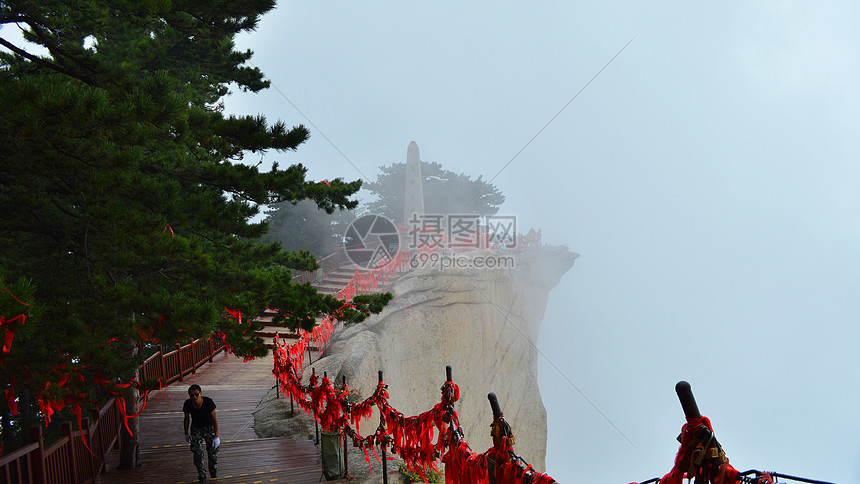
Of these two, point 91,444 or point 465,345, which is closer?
point 91,444

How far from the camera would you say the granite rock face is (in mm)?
16172

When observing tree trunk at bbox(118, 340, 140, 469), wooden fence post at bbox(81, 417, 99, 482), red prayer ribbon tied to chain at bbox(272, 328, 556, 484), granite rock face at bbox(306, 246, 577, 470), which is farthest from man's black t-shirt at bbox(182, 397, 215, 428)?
granite rock face at bbox(306, 246, 577, 470)

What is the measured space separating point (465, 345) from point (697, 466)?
2087 centimetres

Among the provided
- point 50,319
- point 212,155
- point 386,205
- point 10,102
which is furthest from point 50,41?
point 386,205

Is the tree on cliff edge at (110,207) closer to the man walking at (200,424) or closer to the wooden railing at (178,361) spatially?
the man walking at (200,424)

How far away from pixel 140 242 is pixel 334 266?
20.3 m

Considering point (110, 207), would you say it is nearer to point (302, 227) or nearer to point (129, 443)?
point (129, 443)

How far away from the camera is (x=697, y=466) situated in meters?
2.53

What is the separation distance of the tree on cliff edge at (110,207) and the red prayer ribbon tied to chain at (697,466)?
402 centimetres

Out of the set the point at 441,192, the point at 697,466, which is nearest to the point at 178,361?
the point at 697,466

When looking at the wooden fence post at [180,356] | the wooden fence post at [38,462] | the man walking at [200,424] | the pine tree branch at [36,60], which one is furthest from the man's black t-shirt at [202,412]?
the wooden fence post at [180,356]

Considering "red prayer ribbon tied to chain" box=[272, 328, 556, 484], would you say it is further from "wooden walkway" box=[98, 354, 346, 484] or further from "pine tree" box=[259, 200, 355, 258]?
"pine tree" box=[259, 200, 355, 258]

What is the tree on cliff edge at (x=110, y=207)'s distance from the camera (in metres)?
4.53

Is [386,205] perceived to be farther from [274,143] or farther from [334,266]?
[274,143]
